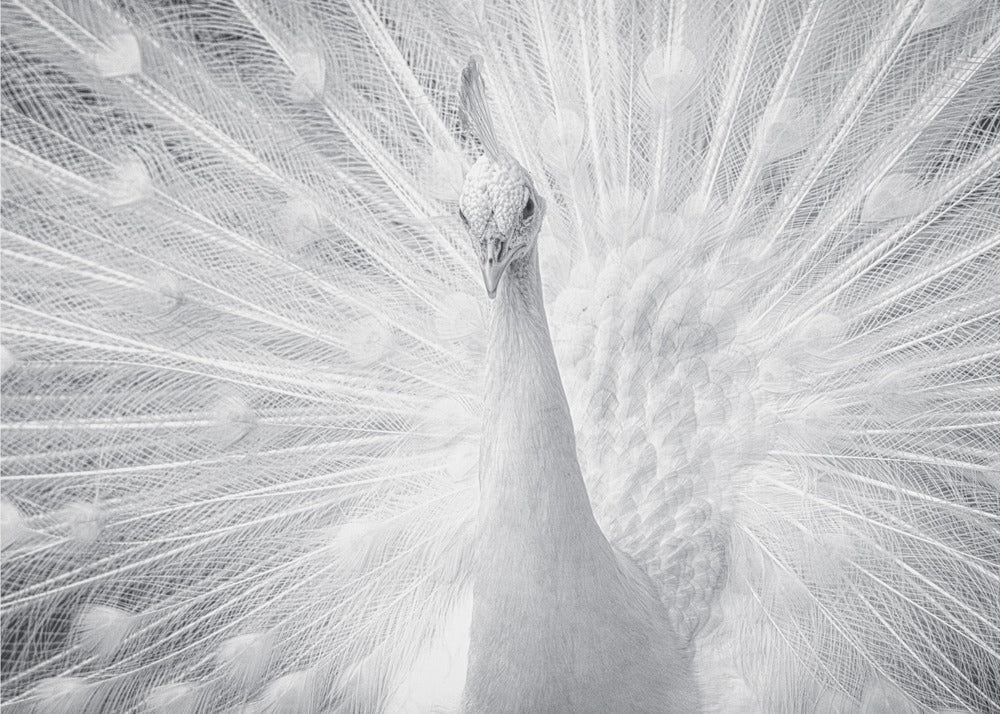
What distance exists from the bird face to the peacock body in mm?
483

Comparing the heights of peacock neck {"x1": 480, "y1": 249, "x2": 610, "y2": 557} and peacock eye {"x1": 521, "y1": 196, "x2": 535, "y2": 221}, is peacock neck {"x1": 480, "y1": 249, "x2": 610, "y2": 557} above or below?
below

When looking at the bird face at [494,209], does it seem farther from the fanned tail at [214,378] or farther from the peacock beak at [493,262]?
the fanned tail at [214,378]

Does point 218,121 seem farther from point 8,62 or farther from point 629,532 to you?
point 629,532

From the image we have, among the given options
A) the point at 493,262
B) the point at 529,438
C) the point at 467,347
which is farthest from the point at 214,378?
the point at 493,262

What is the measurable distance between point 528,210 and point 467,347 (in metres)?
0.72

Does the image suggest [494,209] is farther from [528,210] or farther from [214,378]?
[214,378]

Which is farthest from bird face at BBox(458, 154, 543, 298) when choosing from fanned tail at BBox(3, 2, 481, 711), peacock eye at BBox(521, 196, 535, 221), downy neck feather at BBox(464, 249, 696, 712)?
fanned tail at BBox(3, 2, 481, 711)

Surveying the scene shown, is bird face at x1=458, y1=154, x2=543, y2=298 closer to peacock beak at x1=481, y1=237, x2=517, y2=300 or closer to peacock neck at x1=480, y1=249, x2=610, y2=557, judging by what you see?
peacock beak at x1=481, y1=237, x2=517, y2=300

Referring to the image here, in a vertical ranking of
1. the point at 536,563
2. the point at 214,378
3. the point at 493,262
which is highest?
the point at 214,378

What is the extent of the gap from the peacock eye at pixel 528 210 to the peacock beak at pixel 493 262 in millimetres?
47

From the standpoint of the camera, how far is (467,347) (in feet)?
6.75

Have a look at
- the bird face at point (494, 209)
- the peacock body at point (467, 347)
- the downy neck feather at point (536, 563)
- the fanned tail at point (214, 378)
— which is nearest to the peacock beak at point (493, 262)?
the bird face at point (494, 209)

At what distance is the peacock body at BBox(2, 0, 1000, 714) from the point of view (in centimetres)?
184

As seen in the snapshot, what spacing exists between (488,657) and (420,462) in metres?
0.51
